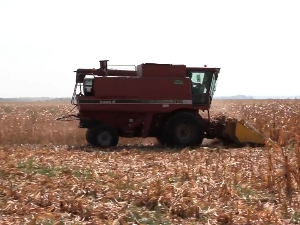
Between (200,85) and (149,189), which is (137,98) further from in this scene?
(149,189)

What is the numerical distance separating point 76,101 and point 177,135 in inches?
116

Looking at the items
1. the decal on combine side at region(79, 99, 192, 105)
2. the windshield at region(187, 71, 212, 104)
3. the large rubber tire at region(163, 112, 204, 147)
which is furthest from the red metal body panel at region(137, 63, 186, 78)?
the large rubber tire at region(163, 112, 204, 147)

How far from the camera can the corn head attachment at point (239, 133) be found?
13773 mm

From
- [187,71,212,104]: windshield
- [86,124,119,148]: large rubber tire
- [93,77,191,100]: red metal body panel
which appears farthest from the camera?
[187,71,212,104]: windshield

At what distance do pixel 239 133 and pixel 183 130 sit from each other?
1543 mm

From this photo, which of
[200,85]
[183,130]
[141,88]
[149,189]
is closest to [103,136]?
[141,88]

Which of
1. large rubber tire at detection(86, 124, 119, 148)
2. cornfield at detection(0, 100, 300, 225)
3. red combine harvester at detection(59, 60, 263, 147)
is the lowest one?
cornfield at detection(0, 100, 300, 225)

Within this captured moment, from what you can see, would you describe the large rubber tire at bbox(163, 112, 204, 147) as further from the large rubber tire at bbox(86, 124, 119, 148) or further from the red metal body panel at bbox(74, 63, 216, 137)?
the large rubber tire at bbox(86, 124, 119, 148)

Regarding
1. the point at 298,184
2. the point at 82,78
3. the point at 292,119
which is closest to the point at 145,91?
the point at 82,78

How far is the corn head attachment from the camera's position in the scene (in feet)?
45.2

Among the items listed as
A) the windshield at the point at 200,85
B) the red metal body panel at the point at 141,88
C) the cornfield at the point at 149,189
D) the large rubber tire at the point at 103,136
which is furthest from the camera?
the windshield at the point at 200,85

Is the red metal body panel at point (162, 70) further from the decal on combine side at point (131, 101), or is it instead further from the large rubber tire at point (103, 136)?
the large rubber tire at point (103, 136)

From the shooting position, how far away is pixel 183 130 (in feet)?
45.6

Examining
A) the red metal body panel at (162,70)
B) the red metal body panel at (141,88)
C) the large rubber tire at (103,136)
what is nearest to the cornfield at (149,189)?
the large rubber tire at (103,136)
